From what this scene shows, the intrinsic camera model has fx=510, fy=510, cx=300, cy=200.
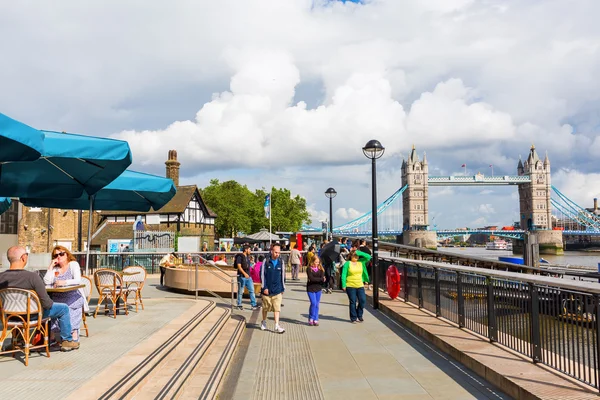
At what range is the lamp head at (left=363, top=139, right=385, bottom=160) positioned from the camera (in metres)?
13.3

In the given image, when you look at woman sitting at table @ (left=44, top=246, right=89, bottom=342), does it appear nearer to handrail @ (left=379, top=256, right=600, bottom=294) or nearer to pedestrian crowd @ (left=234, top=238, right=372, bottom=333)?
pedestrian crowd @ (left=234, top=238, right=372, bottom=333)

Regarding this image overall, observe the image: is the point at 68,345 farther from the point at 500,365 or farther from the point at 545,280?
the point at 545,280

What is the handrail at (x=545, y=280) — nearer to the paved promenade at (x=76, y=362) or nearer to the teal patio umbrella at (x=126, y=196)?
the paved promenade at (x=76, y=362)

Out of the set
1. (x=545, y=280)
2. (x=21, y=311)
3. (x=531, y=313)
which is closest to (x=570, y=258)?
(x=531, y=313)

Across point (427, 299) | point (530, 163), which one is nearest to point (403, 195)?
point (530, 163)

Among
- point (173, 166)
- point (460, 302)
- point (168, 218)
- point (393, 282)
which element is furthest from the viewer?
point (173, 166)

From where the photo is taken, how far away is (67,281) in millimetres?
6793

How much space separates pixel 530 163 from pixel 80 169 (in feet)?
570

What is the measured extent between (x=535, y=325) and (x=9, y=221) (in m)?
39.8

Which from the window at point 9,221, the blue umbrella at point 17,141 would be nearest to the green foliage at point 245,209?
the window at point 9,221

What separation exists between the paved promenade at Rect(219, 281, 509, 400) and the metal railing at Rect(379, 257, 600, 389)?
817mm

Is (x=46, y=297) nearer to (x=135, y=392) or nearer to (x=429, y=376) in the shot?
(x=135, y=392)

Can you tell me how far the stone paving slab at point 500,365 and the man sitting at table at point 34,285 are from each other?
17.0 ft

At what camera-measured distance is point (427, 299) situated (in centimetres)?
1121
